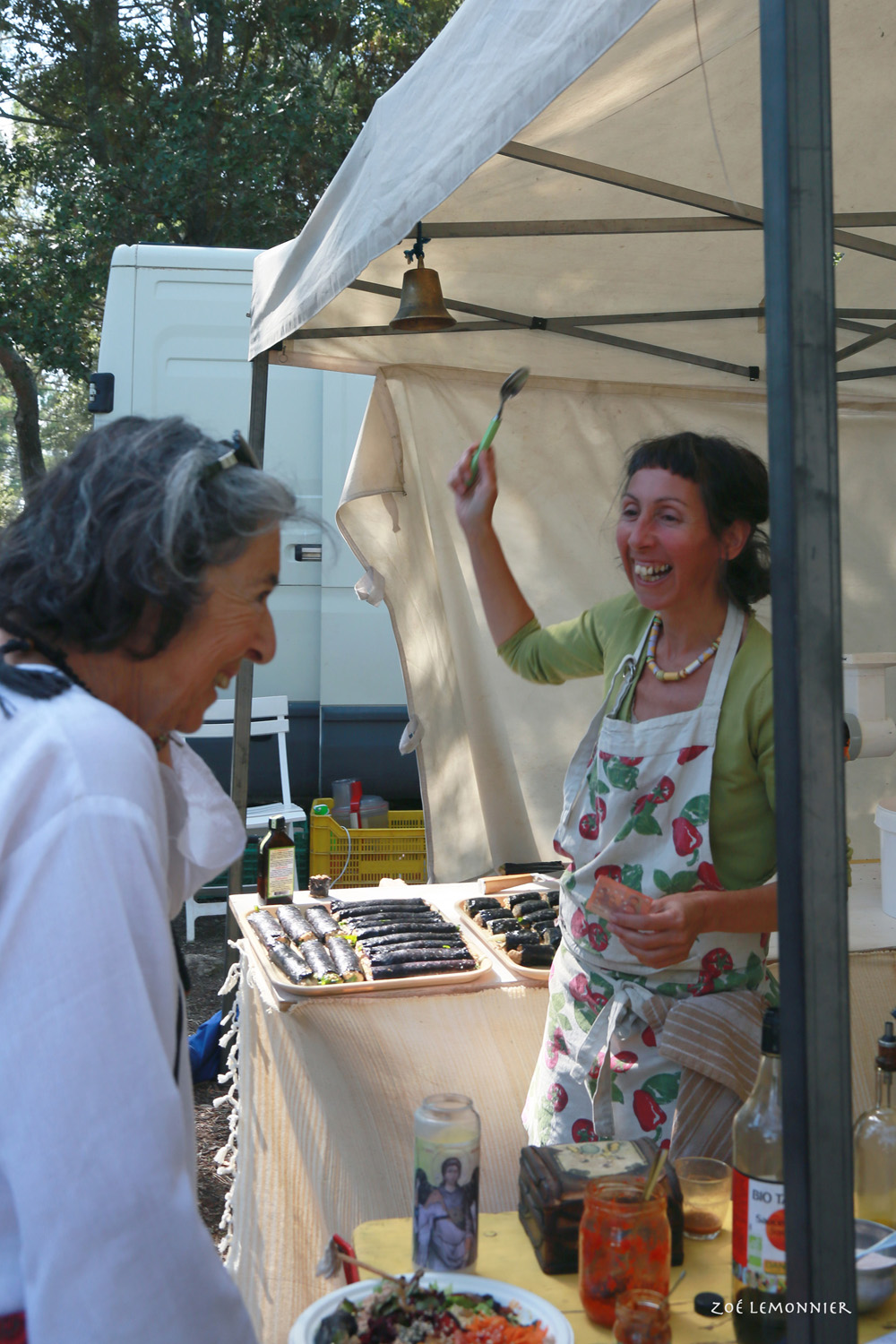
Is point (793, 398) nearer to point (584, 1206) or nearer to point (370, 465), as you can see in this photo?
point (584, 1206)

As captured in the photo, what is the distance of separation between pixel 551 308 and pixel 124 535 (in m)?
2.72

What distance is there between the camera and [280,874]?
334cm

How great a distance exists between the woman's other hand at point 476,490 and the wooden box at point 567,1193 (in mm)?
1210

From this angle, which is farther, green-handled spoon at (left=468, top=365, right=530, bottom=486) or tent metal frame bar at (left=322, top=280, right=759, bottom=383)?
tent metal frame bar at (left=322, top=280, right=759, bottom=383)

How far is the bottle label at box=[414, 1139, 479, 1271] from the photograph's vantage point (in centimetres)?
136

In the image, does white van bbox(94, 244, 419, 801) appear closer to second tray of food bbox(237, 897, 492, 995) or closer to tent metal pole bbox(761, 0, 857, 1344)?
second tray of food bbox(237, 897, 492, 995)

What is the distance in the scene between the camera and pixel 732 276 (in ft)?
11.0

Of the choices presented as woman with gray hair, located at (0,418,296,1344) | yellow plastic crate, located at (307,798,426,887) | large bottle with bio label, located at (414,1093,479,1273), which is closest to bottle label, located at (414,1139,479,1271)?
large bottle with bio label, located at (414,1093,479,1273)

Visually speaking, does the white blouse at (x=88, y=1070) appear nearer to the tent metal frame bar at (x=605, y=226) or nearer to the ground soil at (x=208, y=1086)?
the ground soil at (x=208, y=1086)

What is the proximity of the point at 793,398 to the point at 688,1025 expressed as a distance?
1124 mm

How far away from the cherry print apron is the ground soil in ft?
2.69

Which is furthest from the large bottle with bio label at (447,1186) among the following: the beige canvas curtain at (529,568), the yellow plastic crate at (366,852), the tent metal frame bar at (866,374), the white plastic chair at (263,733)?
the white plastic chair at (263,733)

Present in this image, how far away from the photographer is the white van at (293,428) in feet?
18.6

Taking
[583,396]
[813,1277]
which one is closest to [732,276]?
[583,396]
